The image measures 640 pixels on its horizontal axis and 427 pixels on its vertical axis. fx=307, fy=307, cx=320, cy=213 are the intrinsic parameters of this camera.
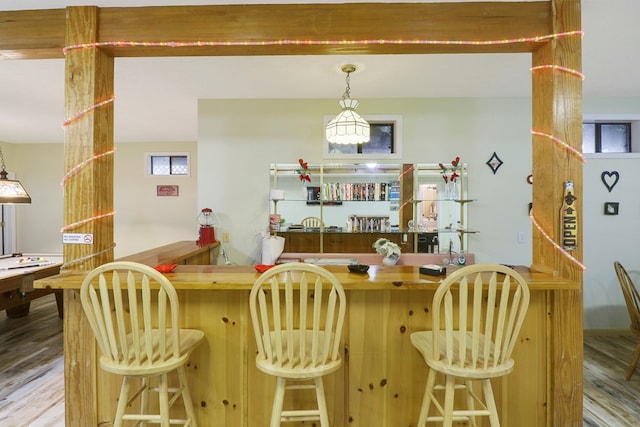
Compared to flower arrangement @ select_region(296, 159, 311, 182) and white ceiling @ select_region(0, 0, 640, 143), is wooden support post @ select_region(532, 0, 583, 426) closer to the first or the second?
white ceiling @ select_region(0, 0, 640, 143)

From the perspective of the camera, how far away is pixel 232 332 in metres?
1.73

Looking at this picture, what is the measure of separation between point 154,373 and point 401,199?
9.91 ft

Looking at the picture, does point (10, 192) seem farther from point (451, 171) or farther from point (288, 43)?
point (451, 171)

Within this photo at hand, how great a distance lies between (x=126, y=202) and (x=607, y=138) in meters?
7.47

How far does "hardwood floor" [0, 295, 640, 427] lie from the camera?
2.12 meters

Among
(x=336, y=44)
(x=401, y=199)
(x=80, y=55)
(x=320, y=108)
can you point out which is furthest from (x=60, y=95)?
(x=401, y=199)

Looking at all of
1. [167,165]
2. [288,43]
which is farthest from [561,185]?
[167,165]

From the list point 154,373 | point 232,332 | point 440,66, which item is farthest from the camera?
point 440,66

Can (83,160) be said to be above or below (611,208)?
above

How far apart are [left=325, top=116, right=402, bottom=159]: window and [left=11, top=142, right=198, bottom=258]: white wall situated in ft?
11.1

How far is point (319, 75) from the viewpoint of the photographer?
2992 mm

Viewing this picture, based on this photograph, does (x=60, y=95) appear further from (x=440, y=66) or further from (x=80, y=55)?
(x=440, y=66)

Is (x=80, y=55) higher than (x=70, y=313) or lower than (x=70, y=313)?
higher

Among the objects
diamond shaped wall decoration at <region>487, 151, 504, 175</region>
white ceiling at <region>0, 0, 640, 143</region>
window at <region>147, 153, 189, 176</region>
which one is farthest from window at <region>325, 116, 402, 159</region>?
window at <region>147, 153, 189, 176</region>
